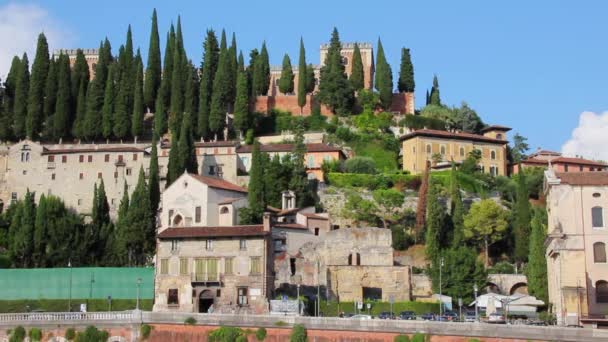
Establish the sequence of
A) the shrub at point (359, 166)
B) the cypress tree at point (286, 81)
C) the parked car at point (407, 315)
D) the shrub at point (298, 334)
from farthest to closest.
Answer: the cypress tree at point (286, 81)
the shrub at point (359, 166)
the parked car at point (407, 315)
the shrub at point (298, 334)

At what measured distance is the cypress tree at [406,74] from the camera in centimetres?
10831

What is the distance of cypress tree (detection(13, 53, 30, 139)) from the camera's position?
94.4 m

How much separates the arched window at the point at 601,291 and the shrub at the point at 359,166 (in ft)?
131

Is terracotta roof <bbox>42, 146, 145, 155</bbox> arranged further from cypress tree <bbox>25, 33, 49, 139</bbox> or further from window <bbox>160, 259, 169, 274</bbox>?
window <bbox>160, 259, 169, 274</bbox>

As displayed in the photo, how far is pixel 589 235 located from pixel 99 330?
2834 cm

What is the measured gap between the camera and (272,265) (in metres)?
62.0

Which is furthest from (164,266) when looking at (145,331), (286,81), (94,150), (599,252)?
(286,81)

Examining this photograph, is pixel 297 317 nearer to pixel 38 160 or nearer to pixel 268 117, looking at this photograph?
pixel 38 160

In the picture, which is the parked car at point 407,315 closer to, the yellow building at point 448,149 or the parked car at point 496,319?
the parked car at point 496,319

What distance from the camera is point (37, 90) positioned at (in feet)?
312

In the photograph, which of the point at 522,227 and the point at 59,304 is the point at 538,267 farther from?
the point at 59,304

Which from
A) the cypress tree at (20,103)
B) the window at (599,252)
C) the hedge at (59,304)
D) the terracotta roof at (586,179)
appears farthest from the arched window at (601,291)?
the cypress tree at (20,103)

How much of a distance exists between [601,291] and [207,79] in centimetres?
5716

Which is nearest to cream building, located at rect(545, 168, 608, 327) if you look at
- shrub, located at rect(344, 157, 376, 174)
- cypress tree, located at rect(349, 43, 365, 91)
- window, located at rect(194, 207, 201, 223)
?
window, located at rect(194, 207, 201, 223)
